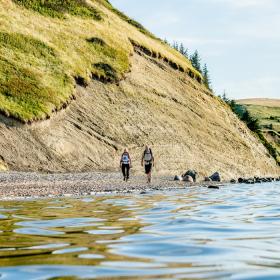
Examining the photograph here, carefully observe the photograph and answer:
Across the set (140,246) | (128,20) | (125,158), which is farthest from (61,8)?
(140,246)

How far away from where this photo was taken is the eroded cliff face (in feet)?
155

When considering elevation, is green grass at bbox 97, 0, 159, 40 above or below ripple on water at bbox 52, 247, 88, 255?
above

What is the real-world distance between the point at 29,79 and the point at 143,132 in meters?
12.9

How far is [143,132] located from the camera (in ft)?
197

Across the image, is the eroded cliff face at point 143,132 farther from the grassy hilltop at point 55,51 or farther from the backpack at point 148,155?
the backpack at point 148,155

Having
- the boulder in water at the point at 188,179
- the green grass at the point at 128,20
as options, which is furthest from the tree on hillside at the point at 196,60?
the boulder in water at the point at 188,179

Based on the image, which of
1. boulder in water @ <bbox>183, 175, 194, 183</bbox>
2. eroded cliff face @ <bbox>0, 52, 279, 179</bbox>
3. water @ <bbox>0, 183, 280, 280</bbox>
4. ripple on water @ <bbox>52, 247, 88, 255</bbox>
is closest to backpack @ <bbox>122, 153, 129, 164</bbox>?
boulder in water @ <bbox>183, 175, 194, 183</bbox>

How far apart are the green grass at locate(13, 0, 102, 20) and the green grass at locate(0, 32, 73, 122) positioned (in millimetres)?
11697

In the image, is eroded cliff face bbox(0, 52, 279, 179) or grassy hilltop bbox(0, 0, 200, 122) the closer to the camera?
eroded cliff face bbox(0, 52, 279, 179)

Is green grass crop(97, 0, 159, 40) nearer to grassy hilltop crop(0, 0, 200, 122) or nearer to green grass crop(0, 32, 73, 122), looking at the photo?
grassy hilltop crop(0, 0, 200, 122)

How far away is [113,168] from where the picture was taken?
51125 mm

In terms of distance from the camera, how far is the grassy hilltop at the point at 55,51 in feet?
170

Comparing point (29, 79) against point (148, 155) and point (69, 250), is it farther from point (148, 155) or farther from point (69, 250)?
point (69, 250)

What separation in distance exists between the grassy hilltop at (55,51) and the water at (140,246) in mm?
38125
